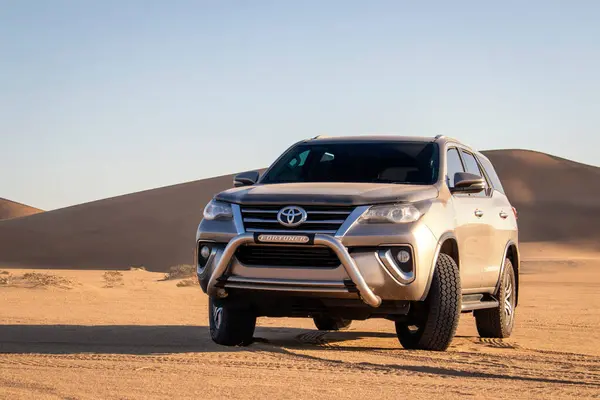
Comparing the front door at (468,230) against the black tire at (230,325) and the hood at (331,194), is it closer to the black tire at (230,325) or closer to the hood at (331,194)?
the hood at (331,194)

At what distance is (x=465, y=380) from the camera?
7.18 meters

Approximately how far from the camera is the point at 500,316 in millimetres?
11312

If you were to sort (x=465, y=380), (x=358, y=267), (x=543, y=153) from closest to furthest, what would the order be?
1. (x=465, y=380)
2. (x=358, y=267)
3. (x=543, y=153)

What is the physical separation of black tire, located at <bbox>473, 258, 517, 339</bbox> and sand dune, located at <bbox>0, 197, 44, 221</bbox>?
478ft

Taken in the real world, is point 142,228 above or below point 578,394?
below

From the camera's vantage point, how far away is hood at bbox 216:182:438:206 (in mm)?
8613

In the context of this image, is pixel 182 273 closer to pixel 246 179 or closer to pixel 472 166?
pixel 472 166

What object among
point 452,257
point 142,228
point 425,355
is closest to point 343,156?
point 452,257

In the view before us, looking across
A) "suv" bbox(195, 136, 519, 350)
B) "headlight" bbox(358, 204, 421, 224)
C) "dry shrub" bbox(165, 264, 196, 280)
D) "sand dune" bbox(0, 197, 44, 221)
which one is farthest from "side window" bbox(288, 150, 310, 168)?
"sand dune" bbox(0, 197, 44, 221)

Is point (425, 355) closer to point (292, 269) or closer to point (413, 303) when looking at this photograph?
point (413, 303)

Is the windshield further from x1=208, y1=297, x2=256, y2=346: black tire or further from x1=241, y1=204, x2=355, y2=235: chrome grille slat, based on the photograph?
x1=208, y1=297, x2=256, y2=346: black tire

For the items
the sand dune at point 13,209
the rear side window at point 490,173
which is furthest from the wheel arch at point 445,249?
the sand dune at point 13,209

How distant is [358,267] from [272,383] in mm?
1824

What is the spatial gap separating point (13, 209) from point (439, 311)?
503 feet
